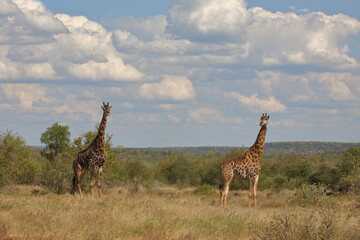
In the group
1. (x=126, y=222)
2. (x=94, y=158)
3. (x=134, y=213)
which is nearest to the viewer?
(x=126, y=222)

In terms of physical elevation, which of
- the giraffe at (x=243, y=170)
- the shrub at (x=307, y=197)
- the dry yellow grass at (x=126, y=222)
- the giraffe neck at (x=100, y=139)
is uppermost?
the giraffe neck at (x=100, y=139)

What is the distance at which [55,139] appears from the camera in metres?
37.8

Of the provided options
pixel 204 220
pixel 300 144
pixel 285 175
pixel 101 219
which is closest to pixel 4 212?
pixel 101 219

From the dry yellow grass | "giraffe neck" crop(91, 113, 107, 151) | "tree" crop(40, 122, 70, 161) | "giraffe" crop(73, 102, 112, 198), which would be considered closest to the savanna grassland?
the dry yellow grass

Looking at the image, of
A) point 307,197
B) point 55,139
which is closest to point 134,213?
point 307,197

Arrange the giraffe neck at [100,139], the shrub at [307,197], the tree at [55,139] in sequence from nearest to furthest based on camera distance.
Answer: the shrub at [307,197], the giraffe neck at [100,139], the tree at [55,139]

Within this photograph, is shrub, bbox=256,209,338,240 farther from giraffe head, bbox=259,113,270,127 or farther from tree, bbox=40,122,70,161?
tree, bbox=40,122,70,161

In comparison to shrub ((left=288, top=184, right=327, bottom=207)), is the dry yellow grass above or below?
below

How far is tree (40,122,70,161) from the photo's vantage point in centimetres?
3759

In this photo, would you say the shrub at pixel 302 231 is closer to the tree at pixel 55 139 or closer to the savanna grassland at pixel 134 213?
the savanna grassland at pixel 134 213

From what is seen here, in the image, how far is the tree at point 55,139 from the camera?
37594 millimetres

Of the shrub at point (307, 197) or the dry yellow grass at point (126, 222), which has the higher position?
the shrub at point (307, 197)

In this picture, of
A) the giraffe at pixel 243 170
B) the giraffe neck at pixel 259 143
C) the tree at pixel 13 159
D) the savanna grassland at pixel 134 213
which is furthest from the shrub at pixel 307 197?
the tree at pixel 13 159

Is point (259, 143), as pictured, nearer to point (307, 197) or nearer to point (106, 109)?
point (307, 197)
